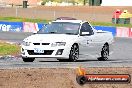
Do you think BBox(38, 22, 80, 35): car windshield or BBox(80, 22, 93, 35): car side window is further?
BBox(80, 22, 93, 35): car side window

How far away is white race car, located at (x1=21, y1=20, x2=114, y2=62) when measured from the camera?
18.4m

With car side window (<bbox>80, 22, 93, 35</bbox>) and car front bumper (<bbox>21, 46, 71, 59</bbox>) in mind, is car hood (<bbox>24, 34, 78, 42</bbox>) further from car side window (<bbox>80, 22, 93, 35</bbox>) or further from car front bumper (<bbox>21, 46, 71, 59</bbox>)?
car side window (<bbox>80, 22, 93, 35</bbox>)

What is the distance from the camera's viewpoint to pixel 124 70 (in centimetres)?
1516

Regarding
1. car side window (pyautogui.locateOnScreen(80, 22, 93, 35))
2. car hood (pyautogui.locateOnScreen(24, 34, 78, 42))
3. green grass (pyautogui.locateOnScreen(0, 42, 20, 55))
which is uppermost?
car side window (pyautogui.locateOnScreen(80, 22, 93, 35))

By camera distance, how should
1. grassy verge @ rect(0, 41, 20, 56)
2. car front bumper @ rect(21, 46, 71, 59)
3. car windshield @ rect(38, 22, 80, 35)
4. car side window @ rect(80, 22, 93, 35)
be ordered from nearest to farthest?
car front bumper @ rect(21, 46, 71, 59) < car windshield @ rect(38, 22, 80, 35) < car side window @ rect(80, 22, 93, 35) < grassy verge @ rect(0, 41, 20, 56)

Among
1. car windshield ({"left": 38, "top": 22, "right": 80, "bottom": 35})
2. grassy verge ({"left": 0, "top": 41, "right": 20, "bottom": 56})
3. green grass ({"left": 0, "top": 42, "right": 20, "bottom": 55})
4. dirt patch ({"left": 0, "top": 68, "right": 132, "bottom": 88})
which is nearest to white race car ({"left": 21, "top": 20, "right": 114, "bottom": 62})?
car windshield ({"left": 38, "top": 22, "right": 80, "bottom": 35})

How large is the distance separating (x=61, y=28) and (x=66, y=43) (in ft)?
4.07

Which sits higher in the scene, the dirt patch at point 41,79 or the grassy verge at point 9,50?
the dirt patch at point 41,79

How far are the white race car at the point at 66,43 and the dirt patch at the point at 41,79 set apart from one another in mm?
3670

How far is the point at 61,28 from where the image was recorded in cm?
1977

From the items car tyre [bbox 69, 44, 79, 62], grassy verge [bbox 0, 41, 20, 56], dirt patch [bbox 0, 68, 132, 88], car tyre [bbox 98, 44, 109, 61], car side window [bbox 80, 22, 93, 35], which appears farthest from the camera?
grassy verge [bbox 0, 41, 20, 56]

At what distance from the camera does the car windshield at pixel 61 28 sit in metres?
19.6

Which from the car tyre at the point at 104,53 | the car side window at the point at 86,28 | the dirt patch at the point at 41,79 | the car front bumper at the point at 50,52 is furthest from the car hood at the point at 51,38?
the dirt patch at the point at 41,79

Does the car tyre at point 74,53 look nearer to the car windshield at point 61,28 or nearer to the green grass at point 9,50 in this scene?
the car windshield at point 61,28
